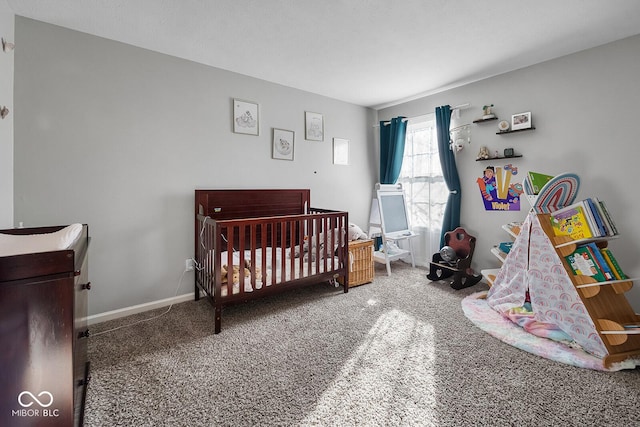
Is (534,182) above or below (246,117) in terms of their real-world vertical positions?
below

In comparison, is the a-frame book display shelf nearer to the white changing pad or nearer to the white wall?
the white changing pad

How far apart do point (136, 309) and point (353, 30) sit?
2934 mm

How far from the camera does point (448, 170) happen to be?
334cm

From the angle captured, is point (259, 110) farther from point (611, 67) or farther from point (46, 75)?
point (611, 67)

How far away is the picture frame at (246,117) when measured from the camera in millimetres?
2863

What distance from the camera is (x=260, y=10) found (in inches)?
74.1

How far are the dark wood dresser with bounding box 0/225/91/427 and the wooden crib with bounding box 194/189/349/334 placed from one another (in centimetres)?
110

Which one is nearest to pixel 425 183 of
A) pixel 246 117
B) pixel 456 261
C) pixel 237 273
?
pixel 456 261

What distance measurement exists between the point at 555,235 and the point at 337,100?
112 inches

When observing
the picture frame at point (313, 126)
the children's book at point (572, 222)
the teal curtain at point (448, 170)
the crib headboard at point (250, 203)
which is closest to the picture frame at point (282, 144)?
the picture frame at point (313, 126)

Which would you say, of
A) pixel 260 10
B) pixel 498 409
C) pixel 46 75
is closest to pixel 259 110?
pixel 260 10

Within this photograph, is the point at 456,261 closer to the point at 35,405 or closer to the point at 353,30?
the point at 353,30

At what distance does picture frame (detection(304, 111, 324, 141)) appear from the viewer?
3426 millimetres

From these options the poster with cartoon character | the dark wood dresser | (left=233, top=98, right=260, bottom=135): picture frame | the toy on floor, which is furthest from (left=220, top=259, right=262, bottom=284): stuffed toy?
the poster with cartoon character
